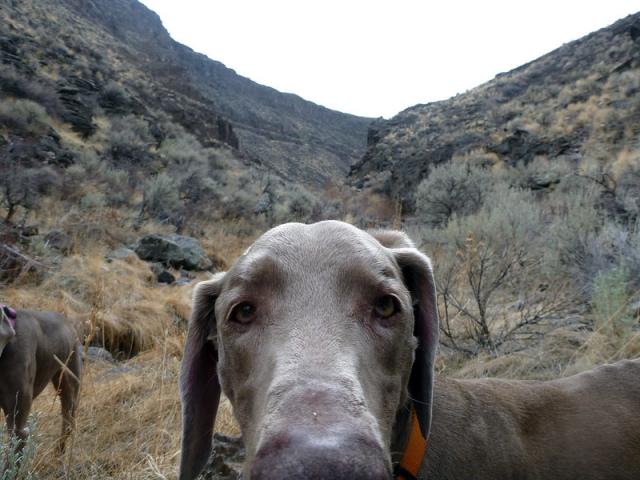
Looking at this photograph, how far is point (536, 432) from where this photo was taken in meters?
2.22

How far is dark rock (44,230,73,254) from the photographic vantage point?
28.3 feet

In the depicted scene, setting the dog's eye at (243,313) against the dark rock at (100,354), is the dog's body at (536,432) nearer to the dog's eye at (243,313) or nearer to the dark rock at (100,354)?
the dog's eye at (243,313)

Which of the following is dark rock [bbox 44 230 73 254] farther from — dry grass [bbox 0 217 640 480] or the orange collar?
the orange collar

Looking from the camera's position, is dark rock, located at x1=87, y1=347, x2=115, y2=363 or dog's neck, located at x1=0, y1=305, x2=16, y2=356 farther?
dark rock, located at x1=87, y1=347, x2=115, y2=363

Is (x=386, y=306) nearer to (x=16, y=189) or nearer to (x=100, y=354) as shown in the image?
(x=100, y=354)

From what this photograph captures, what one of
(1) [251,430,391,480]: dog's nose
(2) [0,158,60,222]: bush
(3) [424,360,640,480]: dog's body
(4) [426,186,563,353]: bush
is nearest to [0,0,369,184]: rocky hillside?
(2) [0,158,60,222]: bush

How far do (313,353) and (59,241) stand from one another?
888 cm

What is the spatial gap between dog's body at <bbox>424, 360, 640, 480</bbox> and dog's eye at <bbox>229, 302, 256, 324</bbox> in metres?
0.99

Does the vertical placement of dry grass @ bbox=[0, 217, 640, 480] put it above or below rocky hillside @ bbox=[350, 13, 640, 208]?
below

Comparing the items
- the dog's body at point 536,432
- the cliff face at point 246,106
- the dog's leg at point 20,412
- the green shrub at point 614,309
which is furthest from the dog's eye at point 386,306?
the cliff face at point 246,106

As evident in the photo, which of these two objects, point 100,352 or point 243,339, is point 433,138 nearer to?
point 100,352

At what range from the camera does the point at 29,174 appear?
10.2 meters

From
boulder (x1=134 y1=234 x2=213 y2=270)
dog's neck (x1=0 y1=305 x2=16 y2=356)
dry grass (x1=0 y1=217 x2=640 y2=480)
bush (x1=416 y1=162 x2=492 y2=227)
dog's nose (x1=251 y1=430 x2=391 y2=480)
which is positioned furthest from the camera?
bush (x1=416 y1=162 x2=492 y2=227)

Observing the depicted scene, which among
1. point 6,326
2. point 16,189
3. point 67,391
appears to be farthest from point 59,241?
point 6,326
